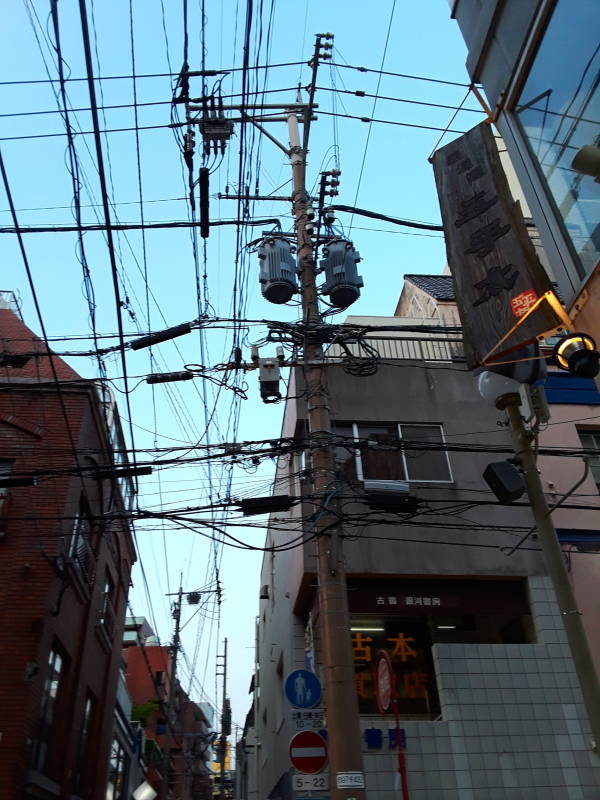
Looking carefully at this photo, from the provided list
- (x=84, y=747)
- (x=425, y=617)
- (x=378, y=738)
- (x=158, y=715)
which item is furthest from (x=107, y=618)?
(x=158, y=715)

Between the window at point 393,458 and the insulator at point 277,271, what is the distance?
391 centimetres

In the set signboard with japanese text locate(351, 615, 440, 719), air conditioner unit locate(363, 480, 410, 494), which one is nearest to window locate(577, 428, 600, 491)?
signboard with japanese text locate(351, 615, 440, 719)

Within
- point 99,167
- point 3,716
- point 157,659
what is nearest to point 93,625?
point 3,716

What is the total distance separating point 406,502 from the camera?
34.3 ft

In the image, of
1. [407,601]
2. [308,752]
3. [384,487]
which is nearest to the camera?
[308,752]

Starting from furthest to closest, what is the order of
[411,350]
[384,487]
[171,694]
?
[171,694], [411,350], [384,487]

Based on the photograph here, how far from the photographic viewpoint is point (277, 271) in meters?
11.3

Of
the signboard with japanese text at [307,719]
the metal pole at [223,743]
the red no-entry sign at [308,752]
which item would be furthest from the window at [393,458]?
the metal pole at [223,743]

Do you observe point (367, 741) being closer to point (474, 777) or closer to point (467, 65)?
point (474, 777)

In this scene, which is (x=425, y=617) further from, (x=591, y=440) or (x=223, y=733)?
(x=223, y=733)

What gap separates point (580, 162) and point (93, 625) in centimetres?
1442

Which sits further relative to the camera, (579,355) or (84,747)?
(84,747)

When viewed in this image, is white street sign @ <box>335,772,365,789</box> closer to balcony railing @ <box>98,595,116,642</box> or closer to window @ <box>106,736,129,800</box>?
balcony railing @ <box>98,595,116,642</box>

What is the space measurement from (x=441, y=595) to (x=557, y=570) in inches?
285
